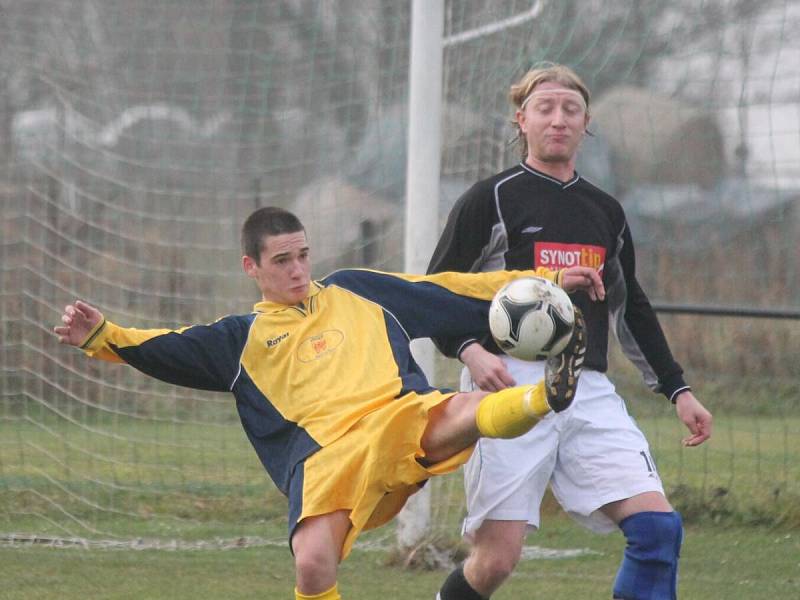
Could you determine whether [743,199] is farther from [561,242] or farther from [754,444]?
[561,242]

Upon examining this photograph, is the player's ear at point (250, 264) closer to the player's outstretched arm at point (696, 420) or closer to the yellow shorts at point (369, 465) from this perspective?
the yellow shorts at point (369, 465)

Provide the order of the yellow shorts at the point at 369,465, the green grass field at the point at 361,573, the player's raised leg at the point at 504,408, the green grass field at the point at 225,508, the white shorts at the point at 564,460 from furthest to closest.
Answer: the green grass field at the point at 225,508 < the green grass field at the point at 361,573 < the white shorts at the point at 564,460 < the yellow shorts at the point at 369,465 < the player's raised leg at the point at 504,408

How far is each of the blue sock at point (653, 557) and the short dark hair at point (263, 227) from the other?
1486 mm

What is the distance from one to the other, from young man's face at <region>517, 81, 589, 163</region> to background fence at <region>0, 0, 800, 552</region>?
7.58 feet

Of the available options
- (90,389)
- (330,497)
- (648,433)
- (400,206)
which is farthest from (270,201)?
(330,497)

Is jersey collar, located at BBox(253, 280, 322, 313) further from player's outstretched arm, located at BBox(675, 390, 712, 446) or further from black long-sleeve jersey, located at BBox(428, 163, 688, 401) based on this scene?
player's outstretched arm, located at BBox(675, 390, 712, 446)

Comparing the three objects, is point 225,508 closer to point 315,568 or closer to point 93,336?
point 93,336

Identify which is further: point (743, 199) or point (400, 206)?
point (743, 199)

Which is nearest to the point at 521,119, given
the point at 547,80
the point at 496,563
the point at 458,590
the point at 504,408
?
the point at 547,80

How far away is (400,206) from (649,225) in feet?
5.92

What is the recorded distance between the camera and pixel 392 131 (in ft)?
24.6

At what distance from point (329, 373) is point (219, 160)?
3.16 m

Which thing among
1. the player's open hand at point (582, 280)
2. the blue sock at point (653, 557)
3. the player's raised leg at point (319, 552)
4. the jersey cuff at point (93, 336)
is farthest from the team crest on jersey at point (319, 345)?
the blue sock at point (653, 557)

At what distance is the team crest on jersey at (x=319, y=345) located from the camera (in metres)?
4.75
